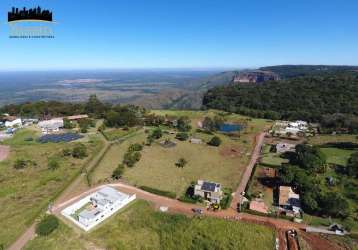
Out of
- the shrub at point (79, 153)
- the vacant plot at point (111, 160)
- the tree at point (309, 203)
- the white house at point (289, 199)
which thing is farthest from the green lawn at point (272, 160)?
the shrub at point (79, 153)

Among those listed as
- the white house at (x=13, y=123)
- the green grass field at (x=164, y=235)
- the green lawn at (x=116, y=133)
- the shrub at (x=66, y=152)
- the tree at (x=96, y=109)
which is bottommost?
the green grass field at (x=164, y=235)

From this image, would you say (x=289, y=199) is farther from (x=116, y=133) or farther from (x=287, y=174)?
(x=116, y=133)

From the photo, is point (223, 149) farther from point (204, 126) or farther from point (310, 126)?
point (310, 126)

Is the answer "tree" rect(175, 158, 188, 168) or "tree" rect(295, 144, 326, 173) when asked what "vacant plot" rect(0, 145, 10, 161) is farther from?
"tree" rect(295, 144, 326, 173)

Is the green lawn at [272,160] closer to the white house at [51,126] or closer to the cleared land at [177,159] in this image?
the cleared land at [177,159]

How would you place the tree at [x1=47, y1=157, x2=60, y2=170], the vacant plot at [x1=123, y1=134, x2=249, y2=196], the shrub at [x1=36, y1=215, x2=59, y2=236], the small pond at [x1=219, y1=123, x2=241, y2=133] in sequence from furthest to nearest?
the small pond at [x1=219, y1=123, x2=241, y2=133] < the tree at [x1=47, y1=157, x2=60, y2=170] < the vacant plot at [x1=123, y1=134, x2=249, y2=196] < the shrub at [x1=36, y1=215, x2=59, y2=236]

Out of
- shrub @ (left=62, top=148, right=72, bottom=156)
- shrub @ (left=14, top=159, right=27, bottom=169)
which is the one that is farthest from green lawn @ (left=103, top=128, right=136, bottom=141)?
shrub @ (left=14, top=159, right=27, bottom=169)
